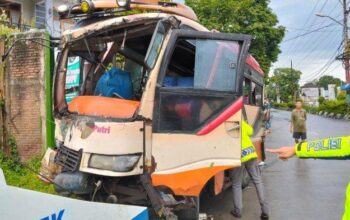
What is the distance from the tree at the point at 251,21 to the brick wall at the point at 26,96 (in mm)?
20767

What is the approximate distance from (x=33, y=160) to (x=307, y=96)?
111 m

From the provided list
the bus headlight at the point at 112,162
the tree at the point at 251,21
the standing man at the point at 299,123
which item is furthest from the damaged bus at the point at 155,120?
the tree at the point at 251,21

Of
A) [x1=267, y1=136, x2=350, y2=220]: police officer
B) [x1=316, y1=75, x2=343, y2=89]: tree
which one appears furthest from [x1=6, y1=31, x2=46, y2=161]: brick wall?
[x1=316, y1=75, x2=343, y2=89]: tree

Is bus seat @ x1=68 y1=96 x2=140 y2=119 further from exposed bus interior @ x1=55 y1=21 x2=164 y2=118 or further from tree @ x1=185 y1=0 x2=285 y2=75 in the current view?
tree @ x1=185 y1=0 x2=285 y2=75

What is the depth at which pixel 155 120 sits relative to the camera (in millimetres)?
5547

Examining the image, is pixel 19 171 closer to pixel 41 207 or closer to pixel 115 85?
pixel 115 85

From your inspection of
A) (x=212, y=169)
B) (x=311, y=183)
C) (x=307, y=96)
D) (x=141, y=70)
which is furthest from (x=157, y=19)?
(x=307, y=96)

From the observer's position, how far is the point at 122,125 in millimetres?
5297

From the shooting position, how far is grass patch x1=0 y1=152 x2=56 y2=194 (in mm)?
7769

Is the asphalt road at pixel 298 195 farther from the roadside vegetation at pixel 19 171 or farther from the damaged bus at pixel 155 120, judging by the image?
the roadside vegetation at pixel 19 171

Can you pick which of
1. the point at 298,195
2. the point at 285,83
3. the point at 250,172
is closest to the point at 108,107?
the point at 250,172

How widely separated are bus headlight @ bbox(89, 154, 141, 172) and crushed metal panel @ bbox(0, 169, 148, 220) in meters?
2.24

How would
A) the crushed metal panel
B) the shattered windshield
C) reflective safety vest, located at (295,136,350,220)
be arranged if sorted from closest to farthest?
the crushed metal panel → reflective safety vest, located at (295,136,350,220) → the shattered windshield

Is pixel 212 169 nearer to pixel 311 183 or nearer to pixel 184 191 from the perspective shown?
pixel 184 191
